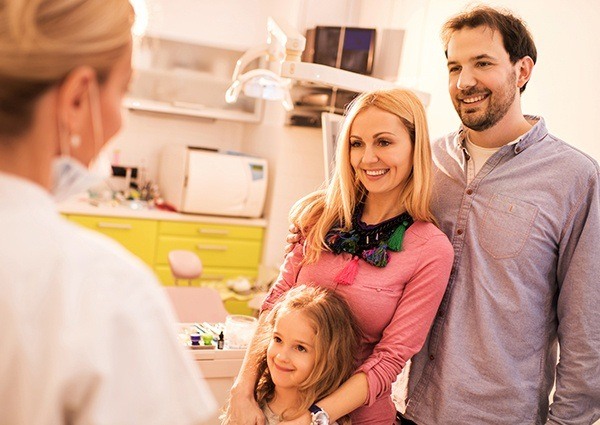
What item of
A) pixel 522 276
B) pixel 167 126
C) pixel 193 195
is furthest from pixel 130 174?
pixel 522 276

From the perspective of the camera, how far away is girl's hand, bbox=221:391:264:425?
167 centimetres

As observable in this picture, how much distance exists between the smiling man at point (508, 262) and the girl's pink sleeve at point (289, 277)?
409mm

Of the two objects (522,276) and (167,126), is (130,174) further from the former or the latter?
(522,276)

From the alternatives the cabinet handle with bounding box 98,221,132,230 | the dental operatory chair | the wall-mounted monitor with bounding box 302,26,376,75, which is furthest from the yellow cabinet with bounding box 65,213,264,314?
the wall-mounted monitor with bounding box 302,26,376,75

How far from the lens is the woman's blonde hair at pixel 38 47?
69 centimetres

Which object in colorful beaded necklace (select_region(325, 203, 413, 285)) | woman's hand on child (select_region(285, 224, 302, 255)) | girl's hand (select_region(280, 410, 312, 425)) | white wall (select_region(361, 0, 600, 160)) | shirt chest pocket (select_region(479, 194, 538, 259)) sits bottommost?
girl's hand (select_region(280, 410, 312, 425))

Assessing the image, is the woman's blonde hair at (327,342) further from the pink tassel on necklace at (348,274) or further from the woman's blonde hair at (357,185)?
the woman's blonde hair at (357,185)

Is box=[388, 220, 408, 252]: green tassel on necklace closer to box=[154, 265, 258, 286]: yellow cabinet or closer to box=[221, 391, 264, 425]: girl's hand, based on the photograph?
box=[221, 391, 264, 425]: girl's hand

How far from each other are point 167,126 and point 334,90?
5.08 ft

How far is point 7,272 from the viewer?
26.8 inches

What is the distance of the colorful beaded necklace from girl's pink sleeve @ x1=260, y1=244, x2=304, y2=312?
116mm

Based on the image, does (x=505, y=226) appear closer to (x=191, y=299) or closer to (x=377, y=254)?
(x=377, y=254)

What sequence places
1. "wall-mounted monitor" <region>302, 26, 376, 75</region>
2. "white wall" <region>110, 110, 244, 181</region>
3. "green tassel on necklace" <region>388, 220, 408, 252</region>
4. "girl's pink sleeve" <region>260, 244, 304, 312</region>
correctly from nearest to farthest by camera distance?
"green tassel on necklace" <region>388, 220, 408, 252</region> → "girl's pink sleeve" <region>260, 244, 304, 312</region> → "wall-mounted monitor" <region>302, 26, 376, 75</region> → "white wall" <region>110, 110, 244, 181</region>

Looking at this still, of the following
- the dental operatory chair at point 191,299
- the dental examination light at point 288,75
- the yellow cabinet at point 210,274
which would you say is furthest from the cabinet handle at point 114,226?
the dental examination light at point 288,75
